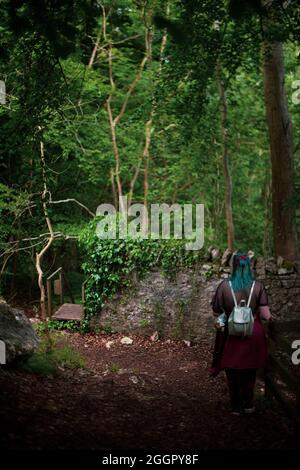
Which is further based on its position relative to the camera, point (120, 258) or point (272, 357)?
point (120, 258)

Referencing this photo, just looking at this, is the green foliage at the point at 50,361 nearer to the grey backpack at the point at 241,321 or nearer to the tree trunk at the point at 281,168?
the grey backpack at the point at 241,321

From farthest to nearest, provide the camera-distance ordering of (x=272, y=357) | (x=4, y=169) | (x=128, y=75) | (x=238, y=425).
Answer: (x=128, y=75)
(x=4, y=169)
(x=272, y=357)
(x=238, y=425)

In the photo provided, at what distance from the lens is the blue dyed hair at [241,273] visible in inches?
227

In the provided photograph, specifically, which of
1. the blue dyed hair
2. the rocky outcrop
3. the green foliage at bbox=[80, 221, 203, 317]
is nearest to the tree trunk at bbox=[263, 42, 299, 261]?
the green foliage at bbox=[80, 221, 203, 317]

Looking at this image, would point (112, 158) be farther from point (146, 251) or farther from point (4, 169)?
point (146, 251)

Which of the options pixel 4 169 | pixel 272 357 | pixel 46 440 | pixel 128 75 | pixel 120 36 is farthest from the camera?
pixel 120 36

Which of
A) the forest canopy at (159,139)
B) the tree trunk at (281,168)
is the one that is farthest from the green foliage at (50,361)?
the tree trunk at (281,168)

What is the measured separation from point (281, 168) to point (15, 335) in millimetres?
7001

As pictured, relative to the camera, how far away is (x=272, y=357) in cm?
639

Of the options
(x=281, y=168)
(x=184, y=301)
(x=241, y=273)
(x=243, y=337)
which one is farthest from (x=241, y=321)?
(x=281, y=168)

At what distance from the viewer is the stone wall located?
34.3 ft

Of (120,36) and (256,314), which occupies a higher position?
(120,36)
